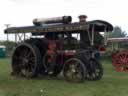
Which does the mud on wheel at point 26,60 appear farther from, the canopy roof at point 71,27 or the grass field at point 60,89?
the grass field at point 60,89

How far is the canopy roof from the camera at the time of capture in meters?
12.0

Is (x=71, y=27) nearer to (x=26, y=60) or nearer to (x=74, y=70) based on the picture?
(x=74, y=70)

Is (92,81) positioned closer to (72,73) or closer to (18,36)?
(72,73)

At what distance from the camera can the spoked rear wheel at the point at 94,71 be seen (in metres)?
12.6

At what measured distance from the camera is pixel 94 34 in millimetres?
12602

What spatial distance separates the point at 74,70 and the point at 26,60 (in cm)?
233

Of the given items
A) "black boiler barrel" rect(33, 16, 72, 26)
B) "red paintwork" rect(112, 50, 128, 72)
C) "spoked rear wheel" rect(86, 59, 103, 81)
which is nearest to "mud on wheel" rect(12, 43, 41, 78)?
"black boiler barrel" rect(33, 16, 72, 26)

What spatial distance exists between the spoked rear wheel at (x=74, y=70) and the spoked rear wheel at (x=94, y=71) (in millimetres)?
566

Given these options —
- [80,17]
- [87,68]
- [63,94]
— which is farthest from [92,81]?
[63,94]

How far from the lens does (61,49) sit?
1309cm

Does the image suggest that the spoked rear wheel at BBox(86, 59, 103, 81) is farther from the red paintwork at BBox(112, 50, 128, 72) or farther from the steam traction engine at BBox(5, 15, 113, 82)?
the red paintwork at BBox(112, 50, 128, 72)

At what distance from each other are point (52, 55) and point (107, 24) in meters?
2.33

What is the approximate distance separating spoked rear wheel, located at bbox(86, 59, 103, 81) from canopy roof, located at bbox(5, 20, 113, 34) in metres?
1.20

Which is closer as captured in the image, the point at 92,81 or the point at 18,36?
the point at 92,81
